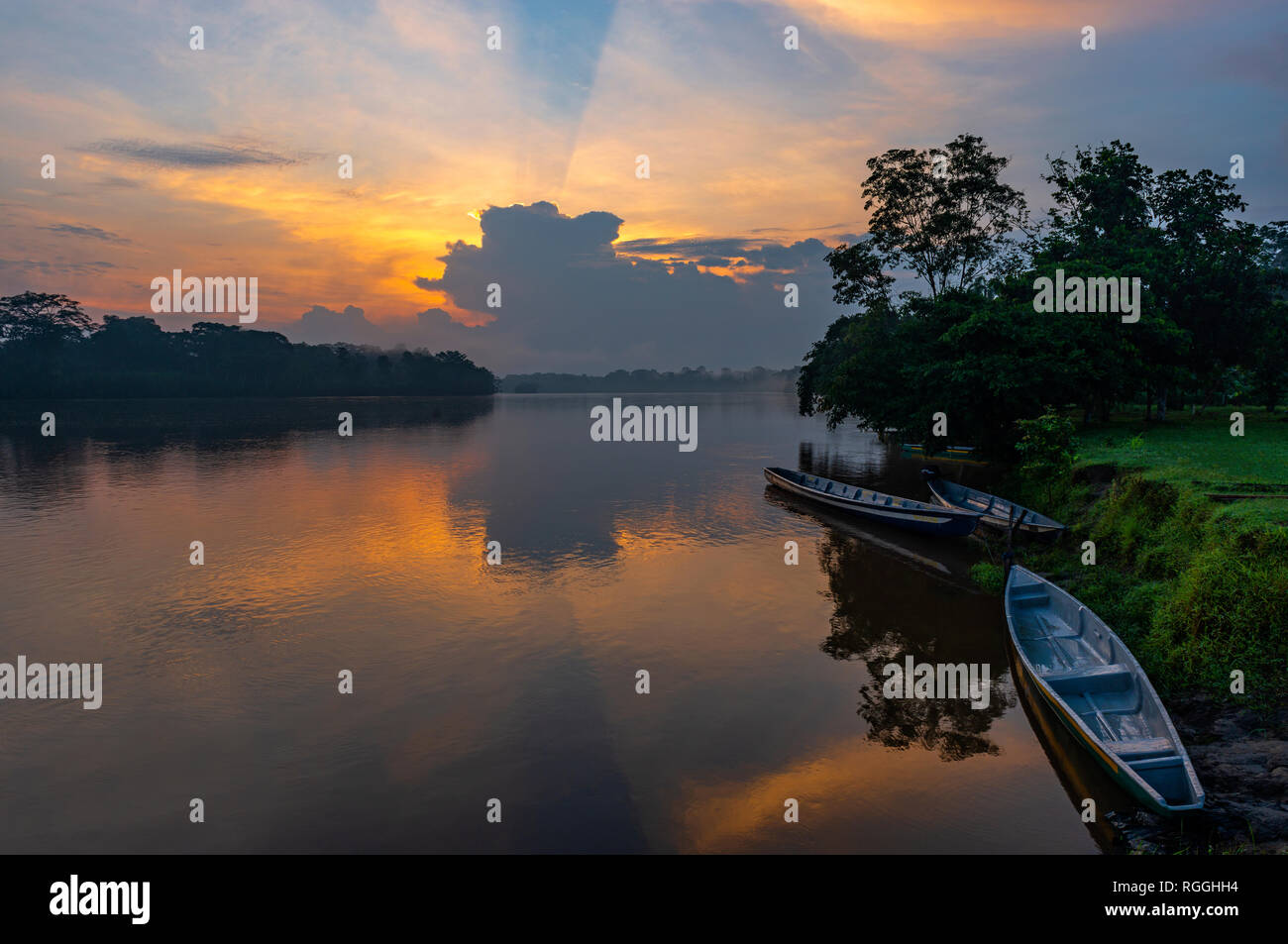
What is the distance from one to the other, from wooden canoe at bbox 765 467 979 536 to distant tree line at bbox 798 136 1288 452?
5998 mm

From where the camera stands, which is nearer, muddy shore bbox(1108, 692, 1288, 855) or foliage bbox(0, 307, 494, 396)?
muddy shore bbox(1108, 692, 1288, 855)

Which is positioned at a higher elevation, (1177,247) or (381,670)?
(1177,247)

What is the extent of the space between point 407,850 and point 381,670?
7301mm

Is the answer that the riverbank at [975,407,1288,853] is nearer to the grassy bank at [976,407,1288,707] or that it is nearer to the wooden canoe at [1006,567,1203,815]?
the grassy bank at [976,407,1288,707]

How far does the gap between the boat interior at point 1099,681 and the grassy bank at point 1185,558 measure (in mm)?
1095

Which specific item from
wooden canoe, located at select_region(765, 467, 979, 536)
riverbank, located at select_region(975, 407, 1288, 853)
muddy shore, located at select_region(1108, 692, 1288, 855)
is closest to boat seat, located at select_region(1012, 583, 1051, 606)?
riverbank, located at select_region(975, 407, 1288, 853)

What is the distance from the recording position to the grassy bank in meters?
13.8

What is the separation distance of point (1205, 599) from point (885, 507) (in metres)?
16.6

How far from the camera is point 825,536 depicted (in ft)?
104

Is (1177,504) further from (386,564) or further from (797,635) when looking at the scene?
(386,564)

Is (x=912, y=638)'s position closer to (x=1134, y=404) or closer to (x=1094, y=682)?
(x=1094, y=682)
